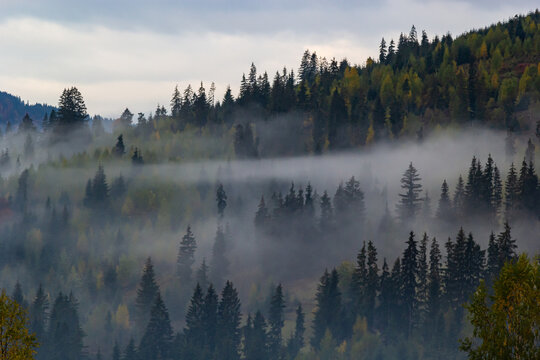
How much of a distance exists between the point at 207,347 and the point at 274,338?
1459 cm

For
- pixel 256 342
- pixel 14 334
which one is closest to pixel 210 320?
pixel 256 342

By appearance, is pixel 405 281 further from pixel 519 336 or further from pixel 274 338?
pixel 519 336

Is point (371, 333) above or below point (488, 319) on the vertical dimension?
below

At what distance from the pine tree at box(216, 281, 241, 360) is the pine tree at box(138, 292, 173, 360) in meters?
11.3

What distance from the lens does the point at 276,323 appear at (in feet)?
620

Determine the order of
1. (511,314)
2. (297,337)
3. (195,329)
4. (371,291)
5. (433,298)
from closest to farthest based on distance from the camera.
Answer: (511,314) < (297,337) < (433,298) < (195,329) < (371,291)

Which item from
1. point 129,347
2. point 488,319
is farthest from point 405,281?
point 488,319

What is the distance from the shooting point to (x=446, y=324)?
177m

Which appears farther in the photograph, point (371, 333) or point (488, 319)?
point (371, 333)

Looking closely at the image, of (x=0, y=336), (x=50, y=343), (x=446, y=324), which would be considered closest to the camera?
(x=0, y=336)

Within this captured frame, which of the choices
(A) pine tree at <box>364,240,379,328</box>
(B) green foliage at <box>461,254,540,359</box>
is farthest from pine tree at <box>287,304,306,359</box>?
(B) green foliage at <box>461,254,540,359</box>

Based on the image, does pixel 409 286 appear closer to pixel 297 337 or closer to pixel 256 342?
pixel 297 337

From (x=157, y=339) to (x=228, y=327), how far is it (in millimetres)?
15660

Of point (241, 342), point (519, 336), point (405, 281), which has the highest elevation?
point (519, 336)
